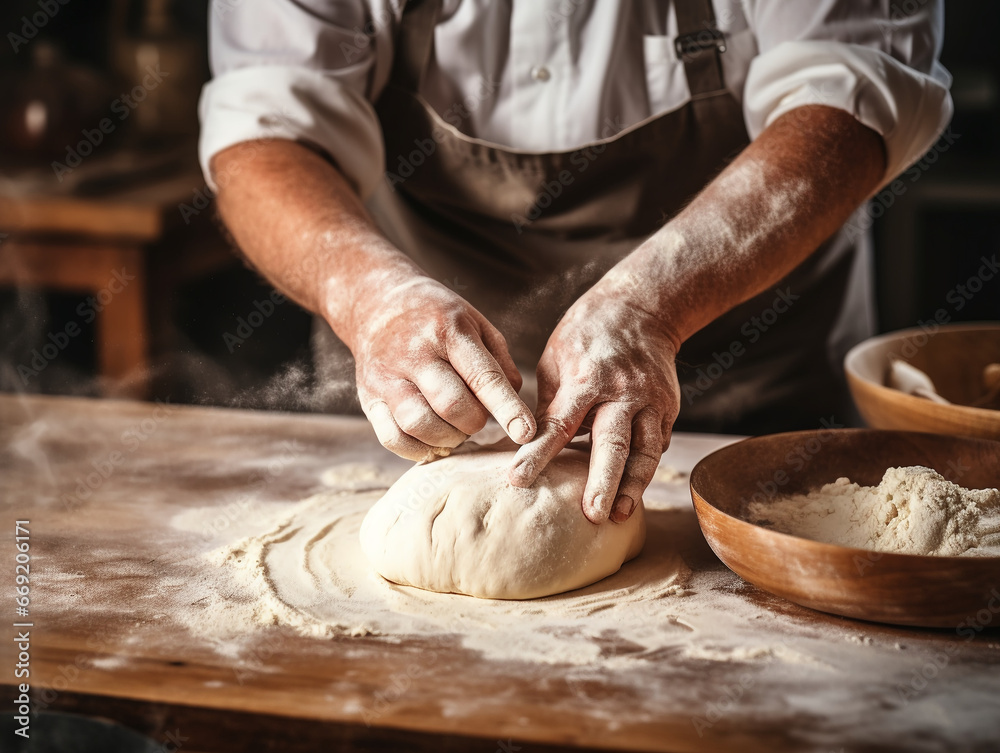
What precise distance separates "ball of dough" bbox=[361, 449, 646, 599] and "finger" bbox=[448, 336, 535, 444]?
0.29 feet

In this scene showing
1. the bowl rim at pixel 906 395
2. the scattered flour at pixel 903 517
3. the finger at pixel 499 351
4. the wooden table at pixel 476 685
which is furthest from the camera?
the bowl rim at pixel 906 395

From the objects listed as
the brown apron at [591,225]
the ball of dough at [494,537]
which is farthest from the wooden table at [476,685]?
the brown apron at [591,225]

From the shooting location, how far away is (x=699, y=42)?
1.75m

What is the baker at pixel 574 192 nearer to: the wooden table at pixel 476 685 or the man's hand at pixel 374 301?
the man's hand at pixel 374 301

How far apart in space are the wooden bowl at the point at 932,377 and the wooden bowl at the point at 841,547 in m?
0.11

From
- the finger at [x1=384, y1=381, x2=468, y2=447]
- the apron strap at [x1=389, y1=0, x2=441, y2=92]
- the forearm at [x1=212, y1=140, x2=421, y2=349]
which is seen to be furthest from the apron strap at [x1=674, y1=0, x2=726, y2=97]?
the finger at [x1=384, y1=381, x2=468, y2=447]

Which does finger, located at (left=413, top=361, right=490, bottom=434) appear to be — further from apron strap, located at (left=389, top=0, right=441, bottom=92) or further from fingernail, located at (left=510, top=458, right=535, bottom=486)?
apron strap, located at (left=389, top=0, right=441, bottom=92)

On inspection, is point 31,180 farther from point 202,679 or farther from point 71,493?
point 202,679

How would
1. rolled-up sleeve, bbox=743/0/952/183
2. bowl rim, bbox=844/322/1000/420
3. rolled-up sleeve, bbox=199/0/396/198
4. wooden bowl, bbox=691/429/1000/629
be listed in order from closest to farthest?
1. wooden bowl, bbox=691/429/1000/629
2. bowl rim, bbox=844/322/1000/420
3. rolled-up sleeve, bbox=743/0/952/183
4. rolled-up sleeve, bbox=199/0/396/198

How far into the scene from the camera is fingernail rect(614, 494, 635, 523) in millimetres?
1218

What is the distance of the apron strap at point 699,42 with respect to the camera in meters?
1.74

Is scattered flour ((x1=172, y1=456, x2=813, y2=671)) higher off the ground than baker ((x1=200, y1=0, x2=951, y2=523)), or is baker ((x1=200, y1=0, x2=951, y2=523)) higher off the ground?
baker ((x1=200, y1=0, x2=951, y2=523))

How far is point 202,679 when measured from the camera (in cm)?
99

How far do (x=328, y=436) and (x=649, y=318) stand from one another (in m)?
0.82
